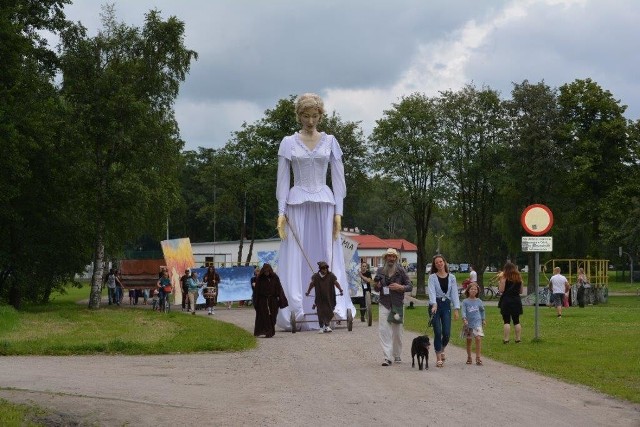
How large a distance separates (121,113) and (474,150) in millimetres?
25876

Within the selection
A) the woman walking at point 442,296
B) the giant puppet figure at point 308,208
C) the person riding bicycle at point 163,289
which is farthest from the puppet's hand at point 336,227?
the person riding bicycle at point 163,289

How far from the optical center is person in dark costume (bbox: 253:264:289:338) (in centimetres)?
2511

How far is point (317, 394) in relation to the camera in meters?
13.5

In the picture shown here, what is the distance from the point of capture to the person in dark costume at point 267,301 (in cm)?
2511

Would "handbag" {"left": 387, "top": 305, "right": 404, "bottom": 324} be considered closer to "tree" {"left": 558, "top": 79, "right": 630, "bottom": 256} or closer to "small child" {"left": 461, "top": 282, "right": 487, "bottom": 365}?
"small child" {"left": 461, "top": 282, "right": 487, "bottom": 365}

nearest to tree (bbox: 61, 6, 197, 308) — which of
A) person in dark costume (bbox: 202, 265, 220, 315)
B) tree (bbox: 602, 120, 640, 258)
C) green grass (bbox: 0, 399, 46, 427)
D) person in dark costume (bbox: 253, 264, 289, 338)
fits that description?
person in dark costume (bbox: 202, 265, 220, 315)

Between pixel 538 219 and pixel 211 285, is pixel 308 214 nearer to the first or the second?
pixel 538 219

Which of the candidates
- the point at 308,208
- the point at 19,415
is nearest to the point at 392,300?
the point at 19,415

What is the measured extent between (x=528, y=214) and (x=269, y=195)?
145 ft

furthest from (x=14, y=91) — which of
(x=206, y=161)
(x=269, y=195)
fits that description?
(x=206, y=161)

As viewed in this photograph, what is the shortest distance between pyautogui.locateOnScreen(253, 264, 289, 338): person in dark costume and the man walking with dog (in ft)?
24.0

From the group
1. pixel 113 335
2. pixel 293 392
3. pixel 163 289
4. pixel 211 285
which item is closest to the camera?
pixel 293 392

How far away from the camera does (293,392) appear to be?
13.6 m

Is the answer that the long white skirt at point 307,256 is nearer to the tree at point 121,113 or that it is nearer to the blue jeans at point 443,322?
the blue jeans at point 443,322
